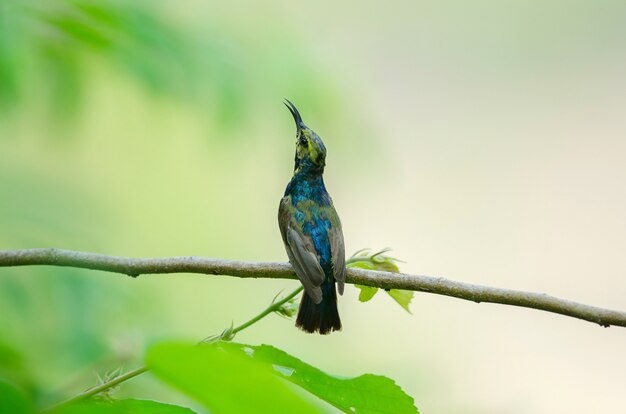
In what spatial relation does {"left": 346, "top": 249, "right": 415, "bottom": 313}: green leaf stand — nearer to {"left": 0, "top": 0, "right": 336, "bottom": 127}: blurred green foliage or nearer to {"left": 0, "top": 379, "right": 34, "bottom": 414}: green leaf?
{"left": 0, "top": 0, "right": 336, "bottom": 127}: blurred green foliage

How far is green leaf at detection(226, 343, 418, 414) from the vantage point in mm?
1223

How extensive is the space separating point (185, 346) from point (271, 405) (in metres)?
0.08

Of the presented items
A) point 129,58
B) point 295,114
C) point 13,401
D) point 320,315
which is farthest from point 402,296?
A: point 295,114

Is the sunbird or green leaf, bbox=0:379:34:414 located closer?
green leaf, bbox=0:379:34:414

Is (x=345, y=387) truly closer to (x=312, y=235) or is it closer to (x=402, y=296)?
(x=402, y=296)

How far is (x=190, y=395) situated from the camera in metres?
0.50

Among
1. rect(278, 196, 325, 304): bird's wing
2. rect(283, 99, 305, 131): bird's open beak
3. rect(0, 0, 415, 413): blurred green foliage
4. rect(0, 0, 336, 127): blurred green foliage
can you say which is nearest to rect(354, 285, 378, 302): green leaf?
rect(0, 0, 415, 413): blurred green foliage

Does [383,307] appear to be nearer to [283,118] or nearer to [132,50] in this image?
[283,118]

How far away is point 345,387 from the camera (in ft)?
4.14

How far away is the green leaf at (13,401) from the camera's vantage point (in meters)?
0.66

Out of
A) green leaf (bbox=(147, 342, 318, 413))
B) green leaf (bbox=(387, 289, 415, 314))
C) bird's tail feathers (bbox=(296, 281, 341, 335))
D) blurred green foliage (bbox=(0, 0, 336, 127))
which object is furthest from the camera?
bird's tail feathers (bbox=(296, 281, 341, 335))

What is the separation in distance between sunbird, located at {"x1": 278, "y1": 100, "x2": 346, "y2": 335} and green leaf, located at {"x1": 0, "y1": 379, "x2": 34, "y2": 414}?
2070 mm

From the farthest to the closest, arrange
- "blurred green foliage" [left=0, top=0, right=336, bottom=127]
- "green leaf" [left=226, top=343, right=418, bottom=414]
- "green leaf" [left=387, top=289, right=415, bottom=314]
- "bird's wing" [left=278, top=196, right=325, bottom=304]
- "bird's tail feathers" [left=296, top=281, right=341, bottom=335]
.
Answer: "bird's tail feathers" [left=296, top=281, right=341, bottom=335]
"bird's wing" [left=278, top=196, right=325, bottom=304]
"blurred green foliage" [left=0, top=0, right=336, bottom=127]
"green leaf" [left=387, top=289, right=415, bottom=314]
"green leaf" [left=226, top=343, right=418, bottom=414]

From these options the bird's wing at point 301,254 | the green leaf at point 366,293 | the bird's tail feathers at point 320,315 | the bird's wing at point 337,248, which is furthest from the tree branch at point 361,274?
the bird's tail feathers at point 320,315
